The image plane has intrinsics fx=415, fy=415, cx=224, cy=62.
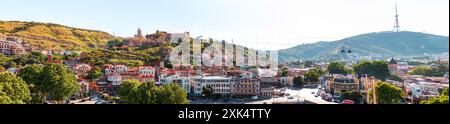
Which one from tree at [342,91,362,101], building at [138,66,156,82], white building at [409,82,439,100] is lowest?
tree at [342,91,362,101]

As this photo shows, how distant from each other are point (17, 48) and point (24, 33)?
5590mm

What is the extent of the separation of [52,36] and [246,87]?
13506mm

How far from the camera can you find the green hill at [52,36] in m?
18.4

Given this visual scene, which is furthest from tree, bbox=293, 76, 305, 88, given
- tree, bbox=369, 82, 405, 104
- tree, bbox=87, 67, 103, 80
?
tree, bbox=87, 67, 103, 80

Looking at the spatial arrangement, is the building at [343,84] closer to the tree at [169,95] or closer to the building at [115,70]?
the tree at [169,95]

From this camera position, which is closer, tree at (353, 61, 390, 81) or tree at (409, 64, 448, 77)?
tree at (409, 64, 448, 77)

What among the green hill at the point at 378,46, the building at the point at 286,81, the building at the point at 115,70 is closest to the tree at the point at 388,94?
the building at the point at 286,81

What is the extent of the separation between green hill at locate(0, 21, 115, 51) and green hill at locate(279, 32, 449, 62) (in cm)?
1517

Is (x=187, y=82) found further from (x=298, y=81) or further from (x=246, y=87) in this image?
(x=298, y=81)

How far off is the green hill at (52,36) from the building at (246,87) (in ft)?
31.9

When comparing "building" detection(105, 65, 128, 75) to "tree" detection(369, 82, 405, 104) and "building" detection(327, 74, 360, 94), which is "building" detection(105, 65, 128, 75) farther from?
"tree" detection(369, 82, 405, 104)

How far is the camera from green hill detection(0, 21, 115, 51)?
18359mm

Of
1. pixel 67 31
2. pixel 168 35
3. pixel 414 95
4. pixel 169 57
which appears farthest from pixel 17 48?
pixel 414 95
